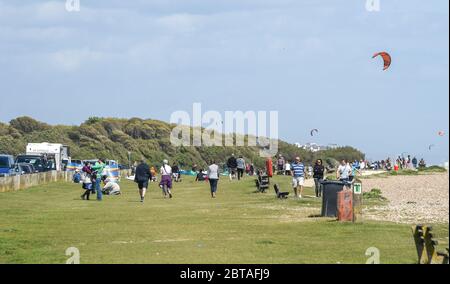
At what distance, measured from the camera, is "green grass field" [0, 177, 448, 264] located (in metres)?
17.5

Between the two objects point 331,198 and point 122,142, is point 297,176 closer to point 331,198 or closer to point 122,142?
point 331,198

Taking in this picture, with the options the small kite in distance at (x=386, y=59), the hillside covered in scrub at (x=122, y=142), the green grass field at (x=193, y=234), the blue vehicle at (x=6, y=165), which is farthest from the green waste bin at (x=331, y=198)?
the hillside covered in scrub at (x=122, y=142)

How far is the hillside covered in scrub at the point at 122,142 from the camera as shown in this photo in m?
102

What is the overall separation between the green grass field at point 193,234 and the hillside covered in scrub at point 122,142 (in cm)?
6284

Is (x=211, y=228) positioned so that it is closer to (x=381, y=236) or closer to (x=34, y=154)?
(x=381, y=236)

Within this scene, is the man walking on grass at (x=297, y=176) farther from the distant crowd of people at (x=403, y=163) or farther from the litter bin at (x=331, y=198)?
the distant crowd of people at (x=403, y=163)

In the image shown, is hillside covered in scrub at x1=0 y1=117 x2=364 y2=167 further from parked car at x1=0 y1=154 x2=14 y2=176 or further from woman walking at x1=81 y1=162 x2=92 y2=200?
woman walking at x1=81 y1=162 x2=92 y2=200

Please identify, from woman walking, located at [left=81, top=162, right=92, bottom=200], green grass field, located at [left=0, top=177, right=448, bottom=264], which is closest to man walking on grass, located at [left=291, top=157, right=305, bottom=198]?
green grass field, located at [left=0, top=177, right=448, bottom=264]

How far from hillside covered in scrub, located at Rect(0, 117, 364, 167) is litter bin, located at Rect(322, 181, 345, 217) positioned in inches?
2641

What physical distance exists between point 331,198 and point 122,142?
9482cm

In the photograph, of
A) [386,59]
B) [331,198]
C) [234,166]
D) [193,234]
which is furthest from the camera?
[234,166]

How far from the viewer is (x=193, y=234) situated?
2148 centimetres

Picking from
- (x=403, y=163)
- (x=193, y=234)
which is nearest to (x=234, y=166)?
(x=193, y=234)
